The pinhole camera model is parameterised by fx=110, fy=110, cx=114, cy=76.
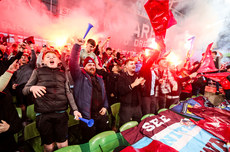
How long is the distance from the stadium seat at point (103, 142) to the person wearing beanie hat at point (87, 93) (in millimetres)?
504

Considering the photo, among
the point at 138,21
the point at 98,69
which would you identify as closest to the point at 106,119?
the point at 98,69

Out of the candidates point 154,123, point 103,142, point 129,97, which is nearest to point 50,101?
point 103,142

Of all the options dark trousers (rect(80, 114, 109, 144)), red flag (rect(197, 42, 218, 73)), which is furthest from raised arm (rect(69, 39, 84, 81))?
red flag (rect(197, 42, 218, 73))

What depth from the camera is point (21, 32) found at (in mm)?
5371

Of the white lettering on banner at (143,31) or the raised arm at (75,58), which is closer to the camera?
the raised arm at (75,58)

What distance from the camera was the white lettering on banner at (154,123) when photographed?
62.9 inches

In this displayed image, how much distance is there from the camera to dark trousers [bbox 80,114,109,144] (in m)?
1.81

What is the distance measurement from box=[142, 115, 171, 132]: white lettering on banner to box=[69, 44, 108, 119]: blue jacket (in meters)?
0.90

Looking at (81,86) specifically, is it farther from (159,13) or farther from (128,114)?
(159,13)

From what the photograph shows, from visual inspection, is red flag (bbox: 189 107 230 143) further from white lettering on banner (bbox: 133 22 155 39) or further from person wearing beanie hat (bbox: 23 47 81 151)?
white lettering on banner (bbox: 133 22 155 39)

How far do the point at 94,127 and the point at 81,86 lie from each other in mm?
729

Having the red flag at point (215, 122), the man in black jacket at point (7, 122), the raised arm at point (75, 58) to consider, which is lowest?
the red flag at point (215, 122)

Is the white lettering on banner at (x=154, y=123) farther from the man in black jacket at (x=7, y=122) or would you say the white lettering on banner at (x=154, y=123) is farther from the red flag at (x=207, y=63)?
the red flag at (x=207, y=63)

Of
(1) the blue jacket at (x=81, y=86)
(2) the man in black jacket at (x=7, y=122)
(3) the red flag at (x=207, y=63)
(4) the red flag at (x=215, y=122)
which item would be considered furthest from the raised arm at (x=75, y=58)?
(3) the red flag at (x=207, y=63)
